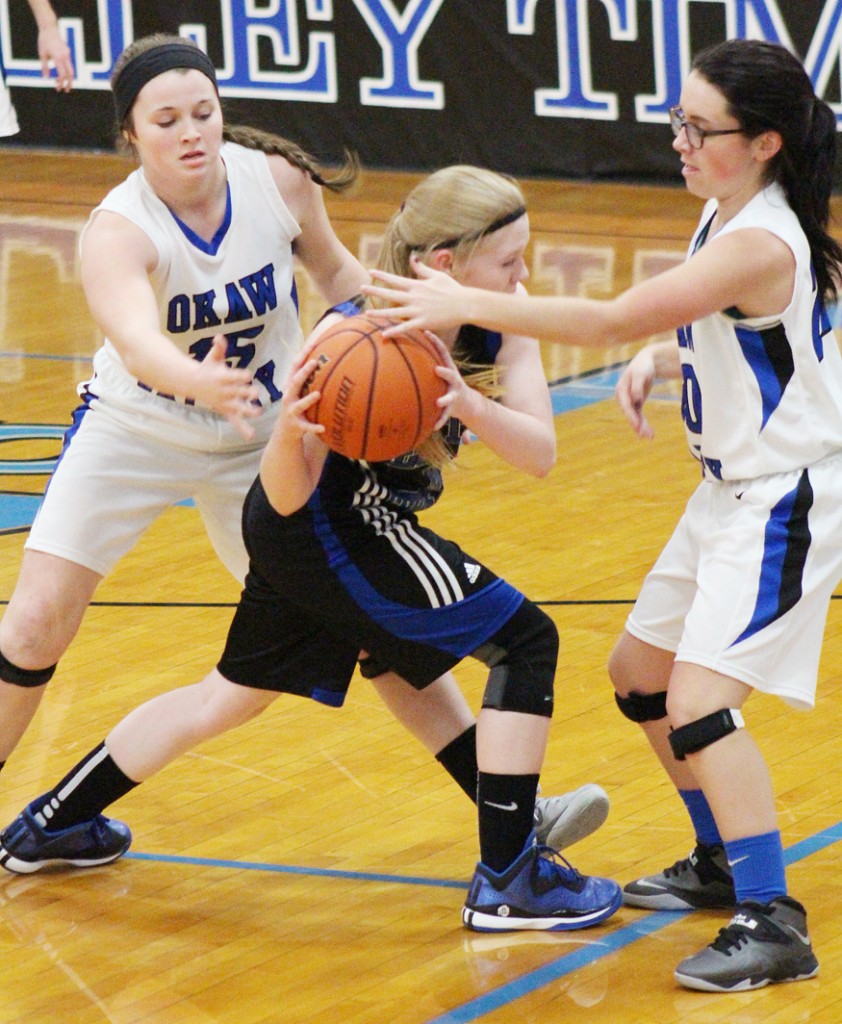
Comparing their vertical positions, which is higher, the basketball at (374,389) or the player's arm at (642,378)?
the basketball at (374,389)

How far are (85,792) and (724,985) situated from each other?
1377mm

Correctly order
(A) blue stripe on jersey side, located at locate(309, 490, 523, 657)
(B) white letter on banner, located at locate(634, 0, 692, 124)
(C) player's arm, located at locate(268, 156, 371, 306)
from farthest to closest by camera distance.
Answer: (B) white letter on banner, located at locate(634, 0, 692, 124) → (C) player's arm, located at locate(268, 156, 371, 306) → (A) blue stripe on jersey side, located at locate(309, 490, 523, 657)

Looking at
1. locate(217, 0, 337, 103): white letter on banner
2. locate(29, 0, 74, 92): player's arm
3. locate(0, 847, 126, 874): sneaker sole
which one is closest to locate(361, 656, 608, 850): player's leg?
locate(0, 847, 126, 874): sneaker sole

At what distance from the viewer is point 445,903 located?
3.69 meters

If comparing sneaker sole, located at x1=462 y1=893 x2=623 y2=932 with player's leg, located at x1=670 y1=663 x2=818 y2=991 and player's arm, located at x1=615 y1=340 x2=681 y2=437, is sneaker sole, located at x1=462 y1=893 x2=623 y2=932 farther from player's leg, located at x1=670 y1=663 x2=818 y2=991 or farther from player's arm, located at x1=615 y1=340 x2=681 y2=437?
player's arm, located at x1=615 y1=340 x2=681 y2=437

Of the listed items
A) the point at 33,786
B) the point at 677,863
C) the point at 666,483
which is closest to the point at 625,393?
the point at 677,863

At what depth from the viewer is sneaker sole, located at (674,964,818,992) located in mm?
3242

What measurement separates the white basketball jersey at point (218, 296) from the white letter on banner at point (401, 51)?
31.6ft

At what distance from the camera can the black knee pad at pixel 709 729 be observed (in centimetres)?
328

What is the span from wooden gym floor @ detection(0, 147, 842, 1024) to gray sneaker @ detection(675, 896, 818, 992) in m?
0.04

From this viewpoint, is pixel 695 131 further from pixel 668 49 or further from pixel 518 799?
pixel 668 49

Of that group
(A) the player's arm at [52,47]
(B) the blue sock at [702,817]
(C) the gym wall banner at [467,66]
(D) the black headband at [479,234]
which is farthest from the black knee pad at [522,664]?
(C) the gym wall banner at [467,66]

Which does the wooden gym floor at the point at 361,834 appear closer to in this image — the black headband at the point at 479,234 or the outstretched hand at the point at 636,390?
the outstretched hand at the point at 636,390

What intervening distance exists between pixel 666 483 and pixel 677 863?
3.22 meters
